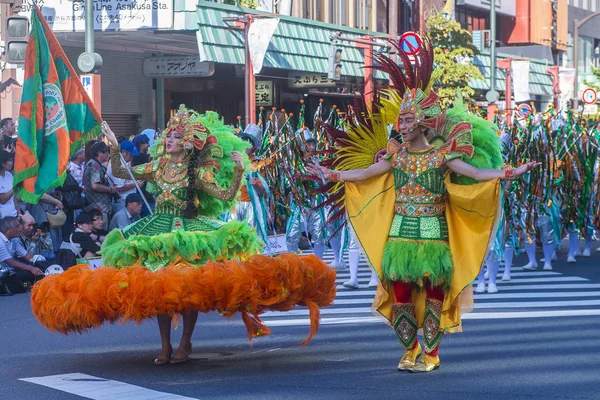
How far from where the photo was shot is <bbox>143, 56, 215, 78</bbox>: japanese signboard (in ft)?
75.5

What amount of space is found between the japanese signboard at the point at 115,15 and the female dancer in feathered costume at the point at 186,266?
41.2 feet

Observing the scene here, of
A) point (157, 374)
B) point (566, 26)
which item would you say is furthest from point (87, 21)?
point (566, 26)

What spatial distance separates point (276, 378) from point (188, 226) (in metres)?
1.26

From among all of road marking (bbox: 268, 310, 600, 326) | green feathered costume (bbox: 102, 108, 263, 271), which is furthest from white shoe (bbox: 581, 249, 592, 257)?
green feathered costume (bbox: 102, 108, 263, 271)

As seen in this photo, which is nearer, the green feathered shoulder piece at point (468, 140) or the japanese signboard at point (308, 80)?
the green feathered shoulder piece at point (468, 140)

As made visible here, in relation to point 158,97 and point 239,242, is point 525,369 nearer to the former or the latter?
point 239,242

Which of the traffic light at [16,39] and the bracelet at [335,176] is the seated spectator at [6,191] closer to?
the traffic light at [16,39]

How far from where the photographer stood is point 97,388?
7.12 meters

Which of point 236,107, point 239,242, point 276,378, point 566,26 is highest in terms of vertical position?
point 566,26

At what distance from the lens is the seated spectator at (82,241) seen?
1318cm

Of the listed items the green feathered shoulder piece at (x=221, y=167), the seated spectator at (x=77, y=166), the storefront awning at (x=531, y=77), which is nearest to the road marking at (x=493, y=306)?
the green feathered shoulder piece at (x=221, y=167)

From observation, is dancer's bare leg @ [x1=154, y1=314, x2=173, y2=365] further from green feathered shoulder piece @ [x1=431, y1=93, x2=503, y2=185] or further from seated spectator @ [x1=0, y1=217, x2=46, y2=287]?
seated spectator @ [x1=0, y1=217, x2=46, y2=287]

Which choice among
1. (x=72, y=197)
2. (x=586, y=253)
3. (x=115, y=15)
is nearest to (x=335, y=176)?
(x=72, y=197)

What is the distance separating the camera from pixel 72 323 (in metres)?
7.45
